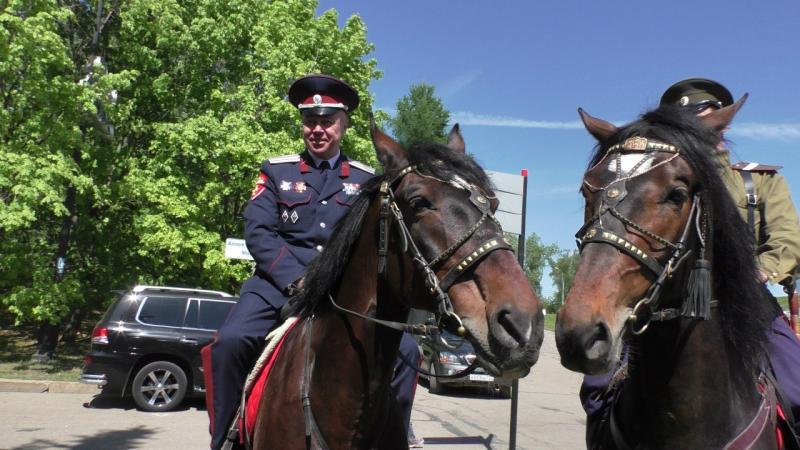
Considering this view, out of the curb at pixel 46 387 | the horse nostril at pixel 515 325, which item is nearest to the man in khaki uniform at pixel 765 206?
the horse nostril at pixel 515 325

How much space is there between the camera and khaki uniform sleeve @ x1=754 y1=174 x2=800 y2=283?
303 centimetres

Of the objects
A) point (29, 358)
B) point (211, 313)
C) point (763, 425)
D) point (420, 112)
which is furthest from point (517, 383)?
point (420, 112)

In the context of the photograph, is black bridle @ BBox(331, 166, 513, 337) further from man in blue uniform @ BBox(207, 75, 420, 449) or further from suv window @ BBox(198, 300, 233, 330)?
suv window @ BBox(198, 300, 233, 330)

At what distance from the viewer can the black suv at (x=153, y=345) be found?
1122cm

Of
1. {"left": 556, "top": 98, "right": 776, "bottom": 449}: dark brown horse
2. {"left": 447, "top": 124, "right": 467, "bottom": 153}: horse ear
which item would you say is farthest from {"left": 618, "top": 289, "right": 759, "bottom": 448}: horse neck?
{"left": 447, "top": 124, "right": 467, "bottom": 153}: horse ear

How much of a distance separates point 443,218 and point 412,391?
4.58ft

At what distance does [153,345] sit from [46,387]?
301 cm

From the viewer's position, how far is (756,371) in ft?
8.63

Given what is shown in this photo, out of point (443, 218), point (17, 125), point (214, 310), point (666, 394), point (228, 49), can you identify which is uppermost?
point (228, 49)

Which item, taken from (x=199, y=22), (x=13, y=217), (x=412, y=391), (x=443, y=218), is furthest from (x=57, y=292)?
(x=443, y=218)

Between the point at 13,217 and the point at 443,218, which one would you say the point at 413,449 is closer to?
the point at 443,218

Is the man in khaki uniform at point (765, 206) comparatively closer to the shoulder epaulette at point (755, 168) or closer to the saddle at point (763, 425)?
the shoulder epaulette at point (755, 168)

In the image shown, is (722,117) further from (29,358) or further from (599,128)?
(29,358)

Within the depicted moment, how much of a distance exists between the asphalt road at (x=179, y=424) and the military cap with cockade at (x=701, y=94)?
5222 mm
